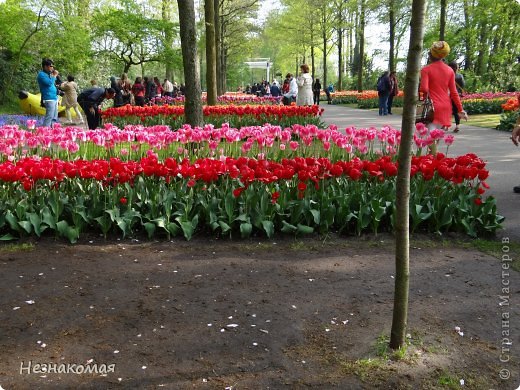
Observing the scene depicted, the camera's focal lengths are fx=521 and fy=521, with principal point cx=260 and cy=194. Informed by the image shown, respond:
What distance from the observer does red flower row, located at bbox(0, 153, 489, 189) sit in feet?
15.8

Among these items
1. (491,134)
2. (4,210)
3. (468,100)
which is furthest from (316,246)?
(468,100)

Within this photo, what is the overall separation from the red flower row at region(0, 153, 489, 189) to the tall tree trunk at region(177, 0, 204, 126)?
269 centimetres

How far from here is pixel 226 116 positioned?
1305 centimetres

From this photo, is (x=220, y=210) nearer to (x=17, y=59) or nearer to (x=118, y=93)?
(x=118, y=93)

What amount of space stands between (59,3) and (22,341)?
26.8m

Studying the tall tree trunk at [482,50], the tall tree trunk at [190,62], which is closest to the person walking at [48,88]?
the tall tree trunk at [190,62]

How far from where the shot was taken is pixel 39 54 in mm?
25078

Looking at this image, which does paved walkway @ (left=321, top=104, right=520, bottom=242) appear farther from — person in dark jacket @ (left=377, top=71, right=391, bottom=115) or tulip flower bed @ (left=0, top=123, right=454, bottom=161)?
person in dark jacket @ (left=377, top=71, right=391, bottom=115)

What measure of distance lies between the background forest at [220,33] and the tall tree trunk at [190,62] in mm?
12755

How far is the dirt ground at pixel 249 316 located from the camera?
8.25 ft

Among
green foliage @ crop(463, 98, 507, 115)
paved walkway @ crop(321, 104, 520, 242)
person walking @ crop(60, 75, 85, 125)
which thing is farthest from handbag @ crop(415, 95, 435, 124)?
green foliage @ crop(463, 98, 507, 115)

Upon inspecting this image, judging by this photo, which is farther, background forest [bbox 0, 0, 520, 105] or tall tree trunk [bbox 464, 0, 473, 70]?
tall tree trunk [bbox 464, 0, 473, 70]

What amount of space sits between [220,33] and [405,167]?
27.1 meters

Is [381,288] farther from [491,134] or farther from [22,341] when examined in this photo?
[491,134]
